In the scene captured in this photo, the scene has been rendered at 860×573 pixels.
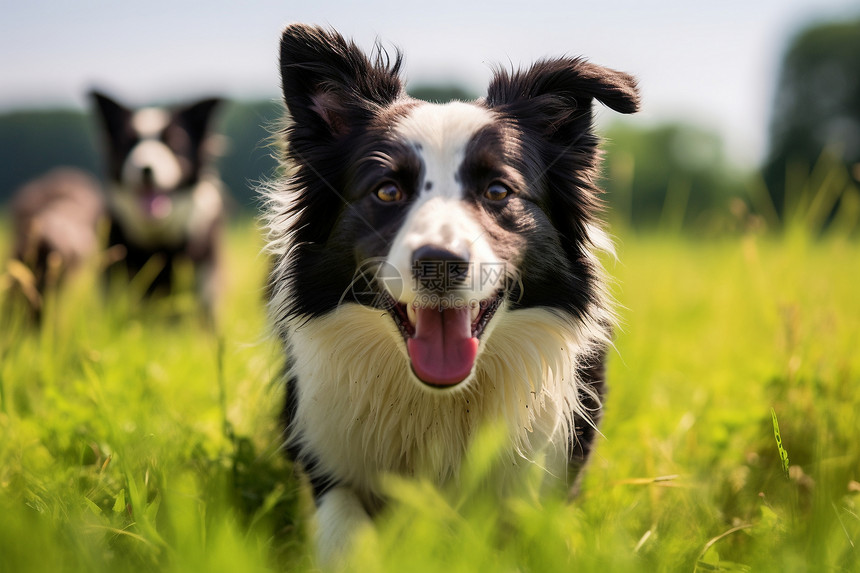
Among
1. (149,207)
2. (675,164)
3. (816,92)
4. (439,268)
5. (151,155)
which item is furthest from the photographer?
(675,164)

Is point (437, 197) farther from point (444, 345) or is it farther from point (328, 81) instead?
point (328, 81)

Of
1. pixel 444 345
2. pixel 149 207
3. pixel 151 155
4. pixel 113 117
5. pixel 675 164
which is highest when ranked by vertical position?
pixel 444 345

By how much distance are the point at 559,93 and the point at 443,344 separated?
46.4 inches

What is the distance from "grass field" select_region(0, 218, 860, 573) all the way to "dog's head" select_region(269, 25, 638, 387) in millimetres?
416

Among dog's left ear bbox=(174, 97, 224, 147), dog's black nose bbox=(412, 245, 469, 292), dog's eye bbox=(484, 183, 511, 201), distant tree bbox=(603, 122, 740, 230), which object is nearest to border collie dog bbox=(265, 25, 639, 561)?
dog's eye bbox=(484, 183, 511, 201)

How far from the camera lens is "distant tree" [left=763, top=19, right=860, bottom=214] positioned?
729 inches

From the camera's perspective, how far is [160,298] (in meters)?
6.54

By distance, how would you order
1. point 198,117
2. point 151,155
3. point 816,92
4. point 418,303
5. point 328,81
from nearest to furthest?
point 418,303 → point 328,81 → point 151,155 → point 198,117 → point 816,92

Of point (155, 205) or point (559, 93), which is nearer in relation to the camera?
point (559, 93)

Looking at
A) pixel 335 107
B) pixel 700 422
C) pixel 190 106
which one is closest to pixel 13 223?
pixel 190 106

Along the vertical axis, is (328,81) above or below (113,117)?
above

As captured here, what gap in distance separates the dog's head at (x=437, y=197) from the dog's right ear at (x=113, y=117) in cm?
429

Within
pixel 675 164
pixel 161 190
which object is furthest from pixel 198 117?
pixel 675 164

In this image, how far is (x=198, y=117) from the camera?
21.6ft
